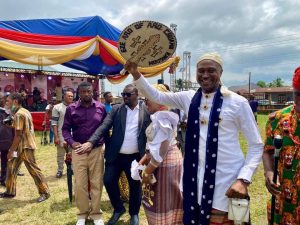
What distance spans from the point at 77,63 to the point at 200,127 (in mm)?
8445

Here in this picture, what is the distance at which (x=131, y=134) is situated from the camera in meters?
4.09

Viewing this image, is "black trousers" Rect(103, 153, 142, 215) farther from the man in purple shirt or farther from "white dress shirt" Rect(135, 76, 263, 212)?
"white dress shirt" Rect(135, 76, 263, 212)

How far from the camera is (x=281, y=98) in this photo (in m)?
56.8

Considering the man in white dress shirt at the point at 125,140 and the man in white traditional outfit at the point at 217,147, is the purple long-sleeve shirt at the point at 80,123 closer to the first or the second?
the man in white dress shirt at the point at 125,140

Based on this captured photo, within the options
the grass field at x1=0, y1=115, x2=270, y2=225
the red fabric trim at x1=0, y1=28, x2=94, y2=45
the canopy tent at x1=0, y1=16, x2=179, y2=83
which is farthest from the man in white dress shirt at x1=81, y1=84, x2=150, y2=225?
the red fabric trim at x1=0, y1=28, x2=94, y2=45

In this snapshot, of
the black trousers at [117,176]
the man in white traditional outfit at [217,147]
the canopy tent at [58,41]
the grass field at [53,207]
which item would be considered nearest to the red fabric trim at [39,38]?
the canopy tent at [58,41]

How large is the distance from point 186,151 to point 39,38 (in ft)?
20.8

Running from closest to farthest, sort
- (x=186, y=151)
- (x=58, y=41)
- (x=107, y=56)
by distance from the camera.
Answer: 1. (x=186, y=151)
2. (x=58, y=41)
3. (x=107, y=56)

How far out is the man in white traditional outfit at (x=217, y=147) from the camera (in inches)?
87.8

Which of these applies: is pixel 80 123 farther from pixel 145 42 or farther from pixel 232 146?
pixel 232 146

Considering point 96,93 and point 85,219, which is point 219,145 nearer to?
point 85,219

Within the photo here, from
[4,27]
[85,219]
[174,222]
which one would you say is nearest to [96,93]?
[4,27]

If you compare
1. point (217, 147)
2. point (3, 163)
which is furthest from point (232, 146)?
point (3, 163)

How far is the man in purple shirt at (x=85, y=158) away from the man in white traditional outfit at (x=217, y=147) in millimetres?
2093
